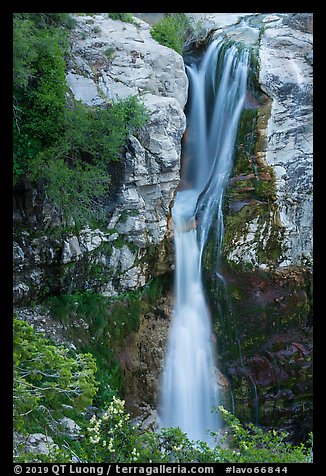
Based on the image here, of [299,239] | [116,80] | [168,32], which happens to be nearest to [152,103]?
[116,80]

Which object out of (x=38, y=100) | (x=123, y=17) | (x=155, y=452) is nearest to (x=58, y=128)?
(x=38, y=100)

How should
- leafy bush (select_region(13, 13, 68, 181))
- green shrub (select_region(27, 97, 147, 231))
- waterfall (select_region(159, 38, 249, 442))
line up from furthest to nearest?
waterfall (select_region(159, 38, 249, 442)) < green shrub (select_region(27, 97, 147, 231)) < leafy bush (select_region(13, 13, 68, 181))

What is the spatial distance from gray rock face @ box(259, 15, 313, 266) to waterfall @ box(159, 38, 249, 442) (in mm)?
766

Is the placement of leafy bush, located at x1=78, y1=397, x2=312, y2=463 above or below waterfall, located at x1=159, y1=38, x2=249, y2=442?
below

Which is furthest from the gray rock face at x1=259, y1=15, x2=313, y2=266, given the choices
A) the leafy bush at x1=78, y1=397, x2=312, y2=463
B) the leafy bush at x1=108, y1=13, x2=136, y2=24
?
the leafy bush at x1=78, y1=397, x2=312, y2=463

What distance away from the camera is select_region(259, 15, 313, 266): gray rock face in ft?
33.8

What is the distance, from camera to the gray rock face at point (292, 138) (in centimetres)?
1031

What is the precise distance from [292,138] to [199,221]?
282cm

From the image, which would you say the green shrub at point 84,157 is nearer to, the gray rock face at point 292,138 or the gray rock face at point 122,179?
the gray rock face at point 122,179

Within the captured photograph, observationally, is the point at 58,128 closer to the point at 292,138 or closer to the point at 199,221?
the point at 199,221

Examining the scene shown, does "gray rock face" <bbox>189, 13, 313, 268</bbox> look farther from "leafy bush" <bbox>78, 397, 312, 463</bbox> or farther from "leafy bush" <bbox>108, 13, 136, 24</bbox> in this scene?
"leafy bush" <bbox>78, 397, 312, 463</bbox>

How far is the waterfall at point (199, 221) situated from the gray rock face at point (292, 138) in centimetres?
77
